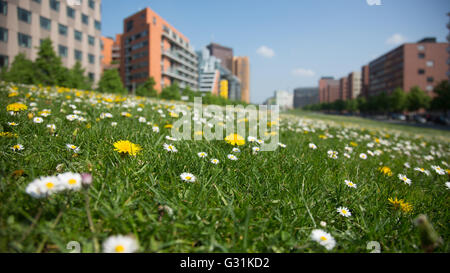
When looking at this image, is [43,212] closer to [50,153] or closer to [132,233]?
[132,233]

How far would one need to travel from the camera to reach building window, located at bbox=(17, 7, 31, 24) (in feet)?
92.6

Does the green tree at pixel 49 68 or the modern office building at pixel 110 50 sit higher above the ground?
the modern office building at pixel 110 50

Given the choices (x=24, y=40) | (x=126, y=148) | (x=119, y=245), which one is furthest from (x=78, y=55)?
(x=119, y=245)

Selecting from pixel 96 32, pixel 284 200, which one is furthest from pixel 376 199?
pixel 96 32

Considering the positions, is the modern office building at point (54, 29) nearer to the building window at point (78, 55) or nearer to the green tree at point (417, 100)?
the building window at point (78, 55)

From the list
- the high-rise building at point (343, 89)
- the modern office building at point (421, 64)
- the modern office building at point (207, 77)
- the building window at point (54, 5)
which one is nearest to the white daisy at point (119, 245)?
the building window at point (54, 5)

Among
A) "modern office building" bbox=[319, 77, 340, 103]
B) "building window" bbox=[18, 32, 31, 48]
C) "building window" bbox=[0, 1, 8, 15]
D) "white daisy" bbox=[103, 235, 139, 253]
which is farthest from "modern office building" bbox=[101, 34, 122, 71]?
"modern office building" bbox=[319, 77, 340, 103]

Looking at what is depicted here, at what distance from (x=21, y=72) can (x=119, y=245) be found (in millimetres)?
25274

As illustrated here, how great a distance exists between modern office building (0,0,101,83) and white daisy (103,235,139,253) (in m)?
32.4

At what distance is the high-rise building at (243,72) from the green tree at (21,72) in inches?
6415

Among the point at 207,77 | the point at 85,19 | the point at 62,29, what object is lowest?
the point at 62,29

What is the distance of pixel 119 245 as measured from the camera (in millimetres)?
781

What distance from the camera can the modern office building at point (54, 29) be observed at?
2725 centimetres

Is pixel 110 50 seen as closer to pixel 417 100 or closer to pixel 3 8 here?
pixel 3 8
